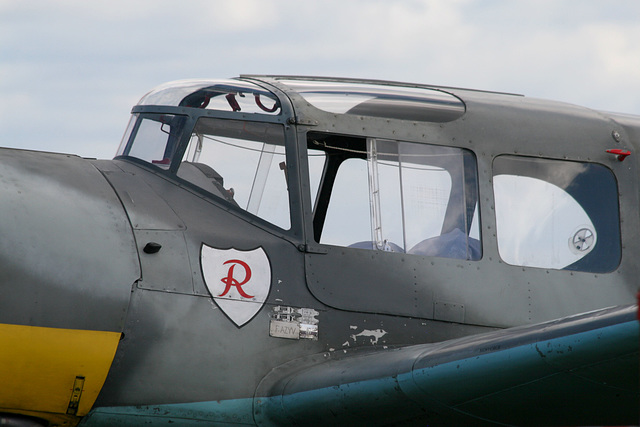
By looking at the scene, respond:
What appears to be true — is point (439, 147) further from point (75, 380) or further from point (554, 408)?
point (75, 380)

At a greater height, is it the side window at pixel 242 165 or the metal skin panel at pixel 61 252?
the side window at pixel 242 165

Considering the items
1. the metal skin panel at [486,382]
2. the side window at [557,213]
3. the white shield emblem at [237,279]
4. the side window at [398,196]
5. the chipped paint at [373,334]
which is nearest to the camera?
the metal skin panel at [486,382]

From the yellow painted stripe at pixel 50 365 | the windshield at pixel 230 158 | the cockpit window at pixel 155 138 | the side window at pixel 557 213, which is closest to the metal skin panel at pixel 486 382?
the yellow painted stripe at pixel 50 365

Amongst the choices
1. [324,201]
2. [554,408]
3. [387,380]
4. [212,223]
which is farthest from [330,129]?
A: [554,408]

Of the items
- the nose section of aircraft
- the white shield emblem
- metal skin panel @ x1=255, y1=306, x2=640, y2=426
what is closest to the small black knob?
the nose section of aircraft

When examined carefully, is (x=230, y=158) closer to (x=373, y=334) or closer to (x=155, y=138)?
(x=155, y=138)

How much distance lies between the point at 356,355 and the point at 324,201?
1156 millimetres

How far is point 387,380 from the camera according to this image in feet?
16.8

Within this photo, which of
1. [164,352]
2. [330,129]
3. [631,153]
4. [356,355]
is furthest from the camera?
[631,153]

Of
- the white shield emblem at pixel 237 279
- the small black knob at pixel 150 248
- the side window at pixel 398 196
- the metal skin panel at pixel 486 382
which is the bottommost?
the metal skin panel at pixel 486 382

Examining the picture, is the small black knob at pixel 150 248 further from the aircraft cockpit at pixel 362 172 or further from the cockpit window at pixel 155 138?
the cockpit window at pixel 155 138

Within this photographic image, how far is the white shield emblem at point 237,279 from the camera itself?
5789 mm

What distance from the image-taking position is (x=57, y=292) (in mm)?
5336

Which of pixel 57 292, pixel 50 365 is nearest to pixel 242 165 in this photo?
pixel 57 292
